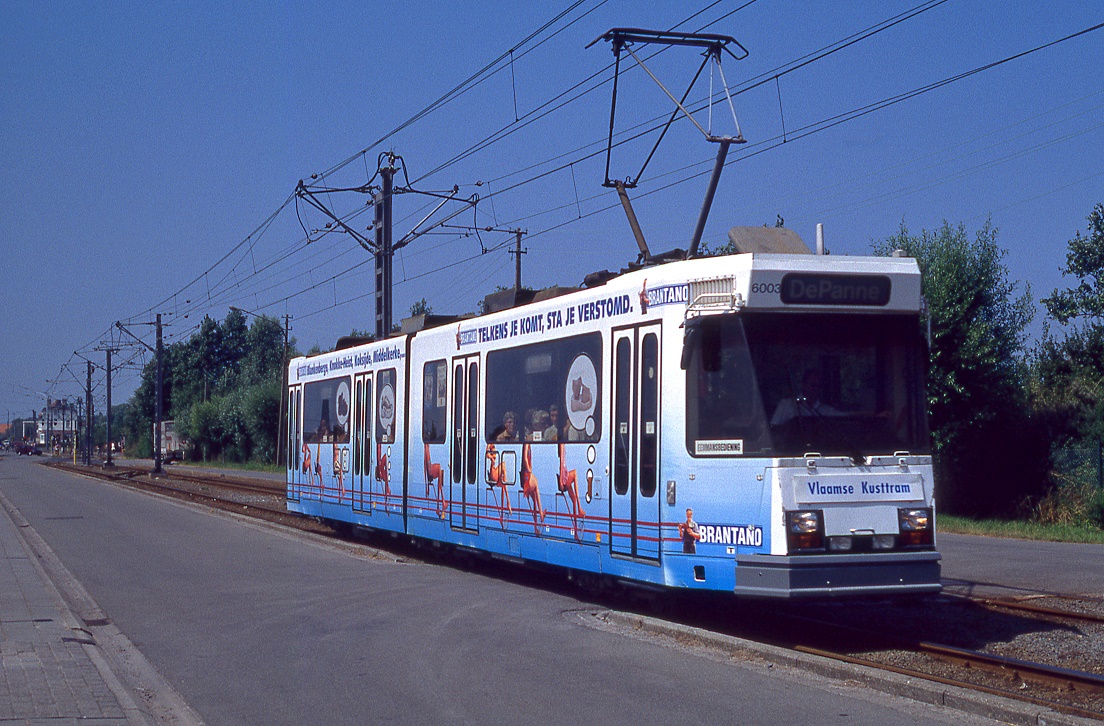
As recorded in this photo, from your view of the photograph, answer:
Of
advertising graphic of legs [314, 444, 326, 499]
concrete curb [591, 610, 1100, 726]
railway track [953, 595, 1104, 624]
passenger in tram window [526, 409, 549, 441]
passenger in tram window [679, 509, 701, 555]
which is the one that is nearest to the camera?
concrete curb [591, 610, 1100, 726]

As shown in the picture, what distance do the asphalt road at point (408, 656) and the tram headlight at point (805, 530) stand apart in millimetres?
1091

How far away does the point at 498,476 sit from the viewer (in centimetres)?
1380

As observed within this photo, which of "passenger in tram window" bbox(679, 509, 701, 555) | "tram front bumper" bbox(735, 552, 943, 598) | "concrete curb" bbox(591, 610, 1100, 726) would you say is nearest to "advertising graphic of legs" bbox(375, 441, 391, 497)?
"concrete curb" bbox(591, 610, 1100, 726)

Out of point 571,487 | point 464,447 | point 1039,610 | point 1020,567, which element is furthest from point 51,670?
point 1020,567

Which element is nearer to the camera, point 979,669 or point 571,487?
point 979,669

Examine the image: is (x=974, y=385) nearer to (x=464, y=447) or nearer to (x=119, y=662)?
(x=464, y=447)

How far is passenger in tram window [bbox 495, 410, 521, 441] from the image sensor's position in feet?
44.1

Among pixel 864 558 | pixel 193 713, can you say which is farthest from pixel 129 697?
pixel 864 558

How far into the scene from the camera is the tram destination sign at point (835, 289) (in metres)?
9.91

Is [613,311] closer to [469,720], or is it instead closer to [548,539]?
[548,539]

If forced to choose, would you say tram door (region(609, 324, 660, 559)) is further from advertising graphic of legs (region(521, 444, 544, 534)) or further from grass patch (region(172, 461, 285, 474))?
grass patch (region(172, 461, 285, 474))

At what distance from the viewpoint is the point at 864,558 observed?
934 cm

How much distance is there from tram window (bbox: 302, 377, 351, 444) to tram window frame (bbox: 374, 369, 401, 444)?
1530mm

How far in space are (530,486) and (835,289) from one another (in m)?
4.42
